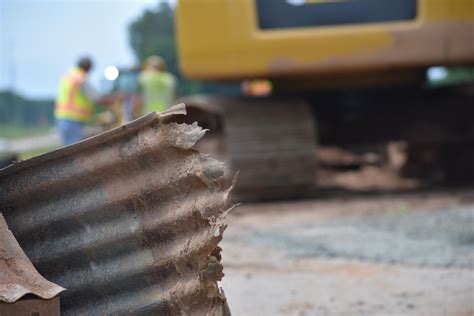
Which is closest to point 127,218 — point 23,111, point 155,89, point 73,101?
point 73,101

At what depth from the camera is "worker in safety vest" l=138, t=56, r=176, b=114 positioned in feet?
41.0

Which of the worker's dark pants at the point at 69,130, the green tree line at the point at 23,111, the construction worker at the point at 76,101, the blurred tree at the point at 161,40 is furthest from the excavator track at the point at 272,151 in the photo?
the green tree line at the point at 23,111

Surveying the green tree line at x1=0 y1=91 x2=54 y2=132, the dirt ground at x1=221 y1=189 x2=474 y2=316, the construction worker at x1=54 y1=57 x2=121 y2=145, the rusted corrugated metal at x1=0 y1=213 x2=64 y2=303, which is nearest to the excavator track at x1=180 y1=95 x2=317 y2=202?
the dirt ground at x1=221 y1=189 x2=474 y2=316

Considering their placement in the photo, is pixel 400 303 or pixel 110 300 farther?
pixel 400 303

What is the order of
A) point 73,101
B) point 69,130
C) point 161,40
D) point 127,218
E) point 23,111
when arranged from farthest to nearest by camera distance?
point 23,111
point 161,40
point 73,101
point 69,130
point 127,218

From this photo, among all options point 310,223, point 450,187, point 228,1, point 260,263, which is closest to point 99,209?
point 260,263

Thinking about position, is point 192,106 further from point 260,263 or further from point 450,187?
point 260,263

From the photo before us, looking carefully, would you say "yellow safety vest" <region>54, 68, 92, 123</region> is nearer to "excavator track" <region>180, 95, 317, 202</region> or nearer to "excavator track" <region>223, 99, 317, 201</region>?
"excavator track" <region>180, 95, 317, 202</region>

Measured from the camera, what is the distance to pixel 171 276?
2895 millimetres

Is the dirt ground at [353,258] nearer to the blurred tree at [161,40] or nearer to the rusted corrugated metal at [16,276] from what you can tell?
the rusted corrugated metal at [16,276]

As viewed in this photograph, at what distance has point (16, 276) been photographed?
2.69 m

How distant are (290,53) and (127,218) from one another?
19.4 ft

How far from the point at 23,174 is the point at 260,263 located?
10.2ft

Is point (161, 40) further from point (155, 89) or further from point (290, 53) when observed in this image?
point (290, 53)
